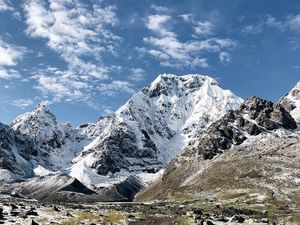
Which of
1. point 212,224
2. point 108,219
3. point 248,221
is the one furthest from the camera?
point 108,219

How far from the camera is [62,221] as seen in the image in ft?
495

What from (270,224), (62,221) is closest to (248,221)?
(270,224)

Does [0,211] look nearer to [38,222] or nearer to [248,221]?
[38,222]

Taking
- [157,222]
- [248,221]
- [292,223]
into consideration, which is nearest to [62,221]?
[157,222]

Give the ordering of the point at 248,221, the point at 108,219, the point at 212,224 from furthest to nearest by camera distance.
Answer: the point at 108,219
the point at 248,221
the point at 212,224

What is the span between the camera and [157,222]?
160 meters

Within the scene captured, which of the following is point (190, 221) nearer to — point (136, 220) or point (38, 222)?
point (136, 220)

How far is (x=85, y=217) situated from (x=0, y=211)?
2893 cm

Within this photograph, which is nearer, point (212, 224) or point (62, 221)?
point (212, 224)

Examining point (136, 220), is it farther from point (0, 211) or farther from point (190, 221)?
point (0, 211)

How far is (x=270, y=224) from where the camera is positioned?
138750 mm

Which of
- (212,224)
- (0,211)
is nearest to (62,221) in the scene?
(0,211)

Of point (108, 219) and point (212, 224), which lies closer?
point (212, 224)

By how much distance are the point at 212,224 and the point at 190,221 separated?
16.3 metres
